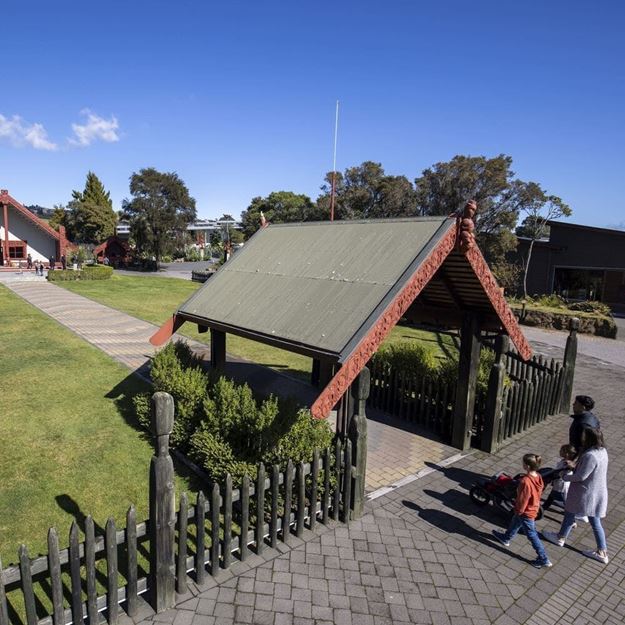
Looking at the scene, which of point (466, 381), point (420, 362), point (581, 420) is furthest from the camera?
point (420, 362)

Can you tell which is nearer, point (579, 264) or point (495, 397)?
point (495, 397)

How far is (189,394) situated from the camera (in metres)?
8.21

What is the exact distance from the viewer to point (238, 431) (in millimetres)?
6910

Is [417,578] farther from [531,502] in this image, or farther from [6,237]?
[6,237]

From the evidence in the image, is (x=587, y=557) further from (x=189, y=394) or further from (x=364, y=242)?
(x=189, y=394)

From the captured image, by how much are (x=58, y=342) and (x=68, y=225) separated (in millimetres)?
59907

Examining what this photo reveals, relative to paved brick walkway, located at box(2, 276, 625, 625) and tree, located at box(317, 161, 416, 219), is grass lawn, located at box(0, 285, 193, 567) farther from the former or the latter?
tree, located at box(317, 161, 416, 219)

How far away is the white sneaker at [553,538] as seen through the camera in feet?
19.9

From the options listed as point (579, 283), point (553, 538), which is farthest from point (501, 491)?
point (579, 283)

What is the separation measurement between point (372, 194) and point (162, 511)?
36.9 metres

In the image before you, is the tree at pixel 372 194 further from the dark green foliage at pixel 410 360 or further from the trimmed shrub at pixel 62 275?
the dark green foliage at pixel 410 360

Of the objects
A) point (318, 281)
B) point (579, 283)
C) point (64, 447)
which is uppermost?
point (318, 281)

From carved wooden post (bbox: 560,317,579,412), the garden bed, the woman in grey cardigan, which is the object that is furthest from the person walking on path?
the garden bed

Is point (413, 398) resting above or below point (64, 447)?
above
